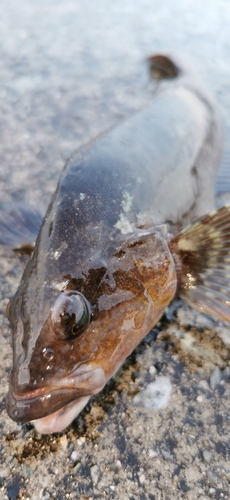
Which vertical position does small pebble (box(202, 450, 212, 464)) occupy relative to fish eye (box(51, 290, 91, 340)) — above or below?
below

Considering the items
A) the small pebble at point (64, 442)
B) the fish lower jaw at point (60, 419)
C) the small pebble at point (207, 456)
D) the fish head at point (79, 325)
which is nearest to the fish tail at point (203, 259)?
the fish head at point (79, 325)

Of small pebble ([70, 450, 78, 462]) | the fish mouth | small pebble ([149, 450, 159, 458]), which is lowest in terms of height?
small pebble ([149, 450, 159, 458])

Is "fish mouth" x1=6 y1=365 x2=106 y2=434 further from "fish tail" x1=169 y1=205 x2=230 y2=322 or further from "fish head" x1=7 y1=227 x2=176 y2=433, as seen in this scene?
"fish tail" x1=169 y1=205 x2=230 y2=322

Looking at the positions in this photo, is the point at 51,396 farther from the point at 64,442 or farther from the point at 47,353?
the point at 64,442

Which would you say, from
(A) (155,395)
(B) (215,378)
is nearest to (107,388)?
(A) (155,395)

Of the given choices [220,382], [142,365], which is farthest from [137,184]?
[220,382]

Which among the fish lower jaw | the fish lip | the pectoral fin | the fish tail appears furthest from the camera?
the pectoral fin

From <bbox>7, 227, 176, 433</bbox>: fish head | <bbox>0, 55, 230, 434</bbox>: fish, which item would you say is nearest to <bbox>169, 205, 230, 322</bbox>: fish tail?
<bbox>0, 55, 230, 434</bbox>: fish

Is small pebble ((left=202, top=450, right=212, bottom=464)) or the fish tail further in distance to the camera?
the fish tail
